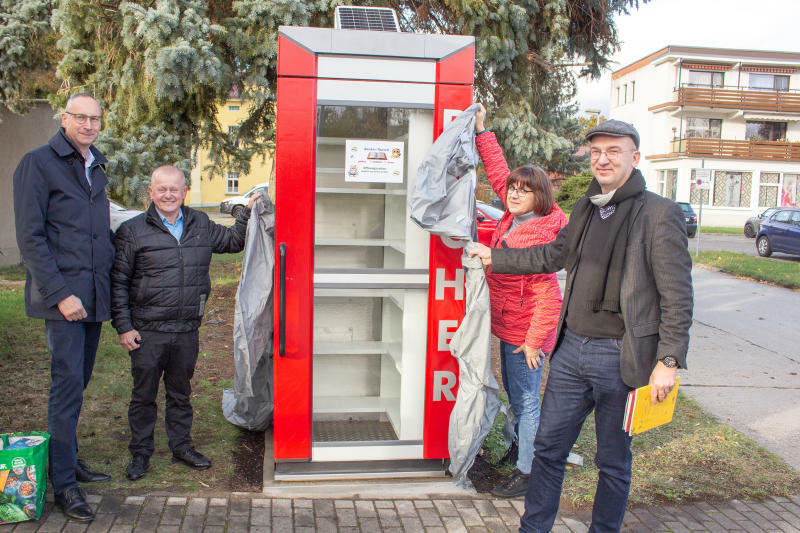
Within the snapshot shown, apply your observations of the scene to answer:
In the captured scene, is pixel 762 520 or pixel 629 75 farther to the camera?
pixel 629 75

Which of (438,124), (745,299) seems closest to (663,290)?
(438,124)

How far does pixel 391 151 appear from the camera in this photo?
3.69 m

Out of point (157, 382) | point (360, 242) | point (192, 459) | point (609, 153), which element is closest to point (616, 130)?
point (609, 153)

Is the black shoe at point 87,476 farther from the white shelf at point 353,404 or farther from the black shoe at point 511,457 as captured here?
the black shoe at point 511,457

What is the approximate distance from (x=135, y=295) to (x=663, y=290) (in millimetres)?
2680

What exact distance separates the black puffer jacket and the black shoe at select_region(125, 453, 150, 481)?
30.3 inches

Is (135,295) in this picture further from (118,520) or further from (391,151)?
(391,151)

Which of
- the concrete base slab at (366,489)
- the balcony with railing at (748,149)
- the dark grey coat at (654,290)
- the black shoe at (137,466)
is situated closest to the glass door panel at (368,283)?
the concrete base slab at (366,489)

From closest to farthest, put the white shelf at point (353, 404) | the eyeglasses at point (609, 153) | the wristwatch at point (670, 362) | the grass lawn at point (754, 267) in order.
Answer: the wristwatch at point (670, 362), the eyeglasses at point (609, 153), the white shelf at point (353, 404), the grass lawn at point (754, 267)

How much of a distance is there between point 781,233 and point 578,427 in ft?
61.2

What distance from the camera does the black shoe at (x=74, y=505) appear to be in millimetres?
3168

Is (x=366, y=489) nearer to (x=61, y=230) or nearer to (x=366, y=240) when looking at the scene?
(x=366, y=240)

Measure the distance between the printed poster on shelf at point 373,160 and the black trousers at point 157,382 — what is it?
4.36 ft

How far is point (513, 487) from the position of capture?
12.3 ft
